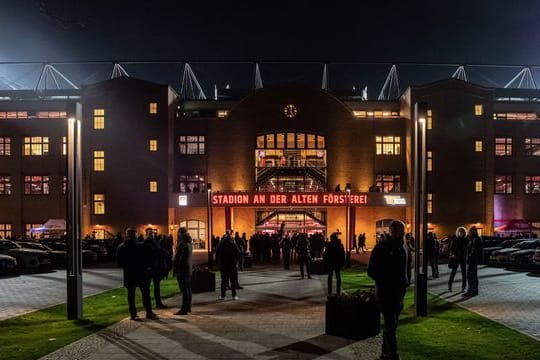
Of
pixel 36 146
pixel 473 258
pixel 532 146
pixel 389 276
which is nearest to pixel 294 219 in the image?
pixel 532 146

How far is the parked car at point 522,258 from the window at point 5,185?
35284 millimetres

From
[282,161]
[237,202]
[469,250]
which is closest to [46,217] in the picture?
[237,202]

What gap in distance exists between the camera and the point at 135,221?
131 feet

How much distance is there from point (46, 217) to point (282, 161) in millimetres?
18311

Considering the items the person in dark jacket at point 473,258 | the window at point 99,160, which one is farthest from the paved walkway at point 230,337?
the window at point 99,160

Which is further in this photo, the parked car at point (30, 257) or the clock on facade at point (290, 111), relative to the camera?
the clock on facade at point (290, 111)

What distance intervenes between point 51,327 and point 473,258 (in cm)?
1029

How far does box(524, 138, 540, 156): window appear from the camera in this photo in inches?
1700

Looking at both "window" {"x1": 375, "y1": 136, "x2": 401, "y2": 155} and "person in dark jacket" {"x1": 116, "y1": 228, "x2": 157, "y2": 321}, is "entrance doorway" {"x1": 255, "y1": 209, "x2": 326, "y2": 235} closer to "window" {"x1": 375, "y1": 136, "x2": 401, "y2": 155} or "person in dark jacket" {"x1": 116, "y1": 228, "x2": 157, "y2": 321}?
"window" {"x1": 375, "y1": 136, "x2": 401, "y2": 155}

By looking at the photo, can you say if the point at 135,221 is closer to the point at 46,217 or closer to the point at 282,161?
the point at 46,217

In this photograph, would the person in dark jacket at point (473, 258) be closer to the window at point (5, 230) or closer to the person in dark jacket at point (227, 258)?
the person in dark jacket at point (227, 258)

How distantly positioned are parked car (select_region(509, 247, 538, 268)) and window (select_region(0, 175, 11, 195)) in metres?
35.3

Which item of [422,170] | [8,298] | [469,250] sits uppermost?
[422,170]

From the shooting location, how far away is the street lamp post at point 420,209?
11602 millimetres
